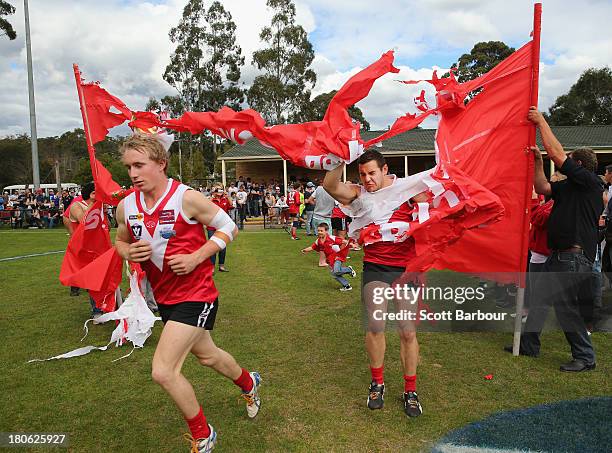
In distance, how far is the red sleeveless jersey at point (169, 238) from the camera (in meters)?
3.19

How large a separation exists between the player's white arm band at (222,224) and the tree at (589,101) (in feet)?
209

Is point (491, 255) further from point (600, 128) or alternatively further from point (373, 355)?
point (600, 128)

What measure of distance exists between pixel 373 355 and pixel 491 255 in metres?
1.93

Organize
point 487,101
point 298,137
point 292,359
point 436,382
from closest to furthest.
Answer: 1. point 298,137
2. point 436,382
3. point 487,101
4. point 292,359

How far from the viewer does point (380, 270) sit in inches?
156

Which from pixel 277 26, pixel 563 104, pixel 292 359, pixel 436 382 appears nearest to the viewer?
pixel 436 382

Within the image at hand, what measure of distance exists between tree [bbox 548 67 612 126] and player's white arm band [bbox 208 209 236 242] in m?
63.6

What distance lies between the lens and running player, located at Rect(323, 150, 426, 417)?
12.8 ft

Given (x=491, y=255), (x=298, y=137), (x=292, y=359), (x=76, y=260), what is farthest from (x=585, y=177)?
(x=76, y=260)

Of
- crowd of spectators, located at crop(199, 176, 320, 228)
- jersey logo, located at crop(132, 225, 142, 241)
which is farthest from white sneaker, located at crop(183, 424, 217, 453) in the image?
crowd of spectators, located at crop(199, 176, 320, 228)

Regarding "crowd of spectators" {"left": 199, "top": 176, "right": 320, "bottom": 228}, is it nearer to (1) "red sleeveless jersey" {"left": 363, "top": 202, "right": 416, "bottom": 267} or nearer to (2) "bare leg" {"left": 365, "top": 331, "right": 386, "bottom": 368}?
(1) "red sleeveless jersey" {"left": 363, "top": 202, "right": 416, "bottom": 267}

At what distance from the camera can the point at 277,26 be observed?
147 ft

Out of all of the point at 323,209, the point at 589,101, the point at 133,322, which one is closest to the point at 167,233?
the point at 133,322

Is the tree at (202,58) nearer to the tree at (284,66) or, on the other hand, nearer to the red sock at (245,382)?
the tree at (284,66)
